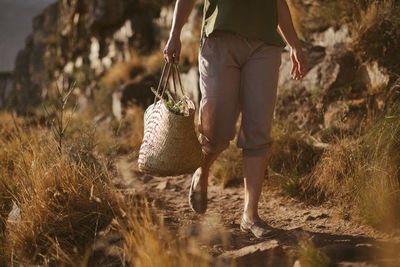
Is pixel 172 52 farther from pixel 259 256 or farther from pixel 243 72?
pixel 259 256

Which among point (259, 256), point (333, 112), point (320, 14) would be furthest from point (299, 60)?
point (320, 14)

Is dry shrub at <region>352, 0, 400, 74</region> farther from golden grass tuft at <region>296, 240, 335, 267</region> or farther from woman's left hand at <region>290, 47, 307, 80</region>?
golden grass tuft at <region>296, 240, 335, 267</region>

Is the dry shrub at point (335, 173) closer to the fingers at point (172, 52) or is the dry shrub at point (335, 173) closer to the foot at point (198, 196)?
the foot at point (198, 196)

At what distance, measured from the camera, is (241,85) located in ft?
7.25

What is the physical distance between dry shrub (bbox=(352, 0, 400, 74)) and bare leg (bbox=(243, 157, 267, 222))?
2.24 m

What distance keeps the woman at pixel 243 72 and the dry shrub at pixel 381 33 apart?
2.02 meters

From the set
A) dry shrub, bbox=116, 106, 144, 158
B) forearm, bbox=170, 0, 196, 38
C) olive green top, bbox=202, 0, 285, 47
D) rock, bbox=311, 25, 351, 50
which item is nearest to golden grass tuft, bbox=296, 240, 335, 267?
olive green top, bbox=202, 0, 285, 47

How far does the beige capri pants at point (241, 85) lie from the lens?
212 centimetres

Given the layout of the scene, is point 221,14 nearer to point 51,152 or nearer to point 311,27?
point 51,152

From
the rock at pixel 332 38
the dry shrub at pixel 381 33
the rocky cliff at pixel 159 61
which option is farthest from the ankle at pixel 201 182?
the rock at pixel 332 38

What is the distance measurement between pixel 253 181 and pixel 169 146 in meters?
0.60

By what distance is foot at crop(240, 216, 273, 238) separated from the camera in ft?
6.98

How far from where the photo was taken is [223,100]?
214 cm

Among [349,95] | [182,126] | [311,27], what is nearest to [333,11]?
[311,27]
